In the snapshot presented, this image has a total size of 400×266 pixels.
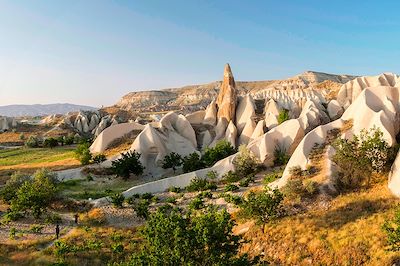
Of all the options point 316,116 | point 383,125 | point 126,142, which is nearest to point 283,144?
point 316,116

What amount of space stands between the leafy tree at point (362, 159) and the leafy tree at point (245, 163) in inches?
462

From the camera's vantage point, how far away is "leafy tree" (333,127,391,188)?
3091 centimetres

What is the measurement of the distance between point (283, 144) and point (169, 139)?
2016cm

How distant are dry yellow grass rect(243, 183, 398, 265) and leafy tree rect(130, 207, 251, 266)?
28.2ft

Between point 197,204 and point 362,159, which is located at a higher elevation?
point 362,159

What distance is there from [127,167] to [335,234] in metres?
29.1

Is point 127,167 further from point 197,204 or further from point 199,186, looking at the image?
point 197,204

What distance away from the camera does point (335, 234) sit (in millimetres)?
24812

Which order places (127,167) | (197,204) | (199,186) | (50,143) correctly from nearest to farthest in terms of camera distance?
1. (197,204)
2. (199,186)
3. (127,167)
4. (50,143)

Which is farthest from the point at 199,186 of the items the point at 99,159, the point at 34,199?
the point at 99,159

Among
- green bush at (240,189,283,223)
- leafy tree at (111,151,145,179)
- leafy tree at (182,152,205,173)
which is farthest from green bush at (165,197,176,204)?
leafy tree at (111,151,145,179)

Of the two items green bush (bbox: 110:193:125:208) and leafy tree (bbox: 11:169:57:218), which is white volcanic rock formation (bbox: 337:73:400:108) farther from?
leafy tree (bbox: 11:169:57:218)

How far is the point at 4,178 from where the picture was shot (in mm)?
47469

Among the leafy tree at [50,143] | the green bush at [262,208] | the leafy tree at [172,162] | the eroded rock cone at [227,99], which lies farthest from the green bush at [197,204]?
the leafy tree at [50,143]
